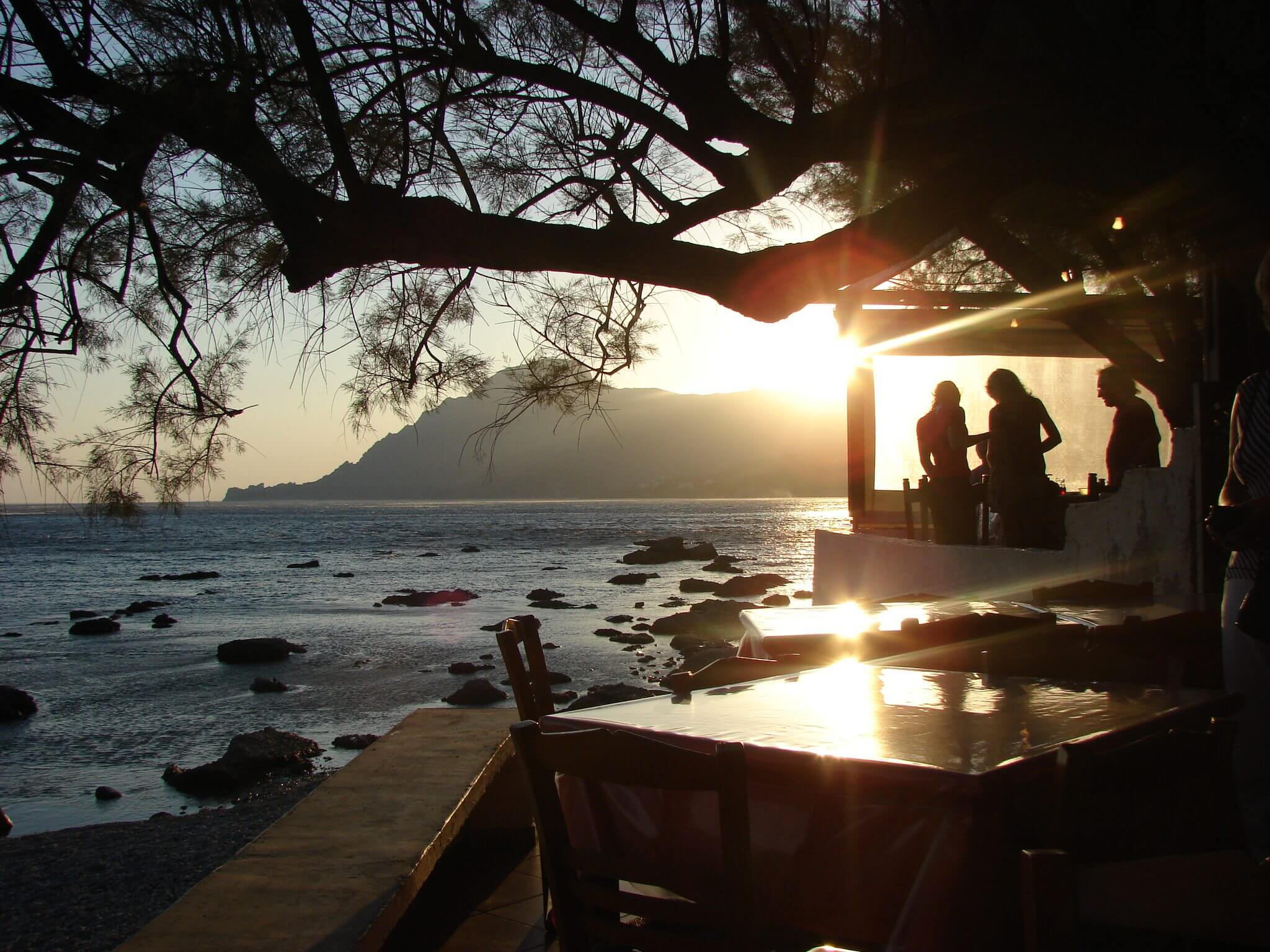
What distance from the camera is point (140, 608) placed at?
88.1 ft

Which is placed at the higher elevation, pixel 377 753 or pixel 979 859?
pixel 979 859

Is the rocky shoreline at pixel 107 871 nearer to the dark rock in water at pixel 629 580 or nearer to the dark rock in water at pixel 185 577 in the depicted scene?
the dark rock in water at pixel 629 580

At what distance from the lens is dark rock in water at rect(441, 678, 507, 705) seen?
36.6 ft

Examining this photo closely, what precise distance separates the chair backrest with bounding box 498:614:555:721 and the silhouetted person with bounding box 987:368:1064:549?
4073 millimetres

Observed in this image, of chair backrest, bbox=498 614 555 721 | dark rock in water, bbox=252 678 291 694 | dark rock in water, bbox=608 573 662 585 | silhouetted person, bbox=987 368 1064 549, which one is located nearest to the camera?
chair backrest, bbox=498 614 555 721

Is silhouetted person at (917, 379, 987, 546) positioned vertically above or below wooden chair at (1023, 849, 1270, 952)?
above

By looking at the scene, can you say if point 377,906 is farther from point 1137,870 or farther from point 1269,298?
point 1269,298

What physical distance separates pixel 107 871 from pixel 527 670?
13.1 ft

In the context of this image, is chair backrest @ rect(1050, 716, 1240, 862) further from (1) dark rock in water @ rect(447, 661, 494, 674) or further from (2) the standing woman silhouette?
(1) dark rock in water @ rect(447, 661, 494, 674)

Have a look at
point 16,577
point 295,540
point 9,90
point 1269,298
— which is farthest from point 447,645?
point 295,540

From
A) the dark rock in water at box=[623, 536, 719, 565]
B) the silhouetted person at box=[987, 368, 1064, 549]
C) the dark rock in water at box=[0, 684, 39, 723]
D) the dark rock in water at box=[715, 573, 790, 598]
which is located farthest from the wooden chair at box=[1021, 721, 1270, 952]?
the dark rock in water at box=[623, 536, 719, 565]

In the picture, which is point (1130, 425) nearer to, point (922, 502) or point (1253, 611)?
point (922, 502)

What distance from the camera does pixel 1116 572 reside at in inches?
203

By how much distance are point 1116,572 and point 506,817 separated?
11.4ft
